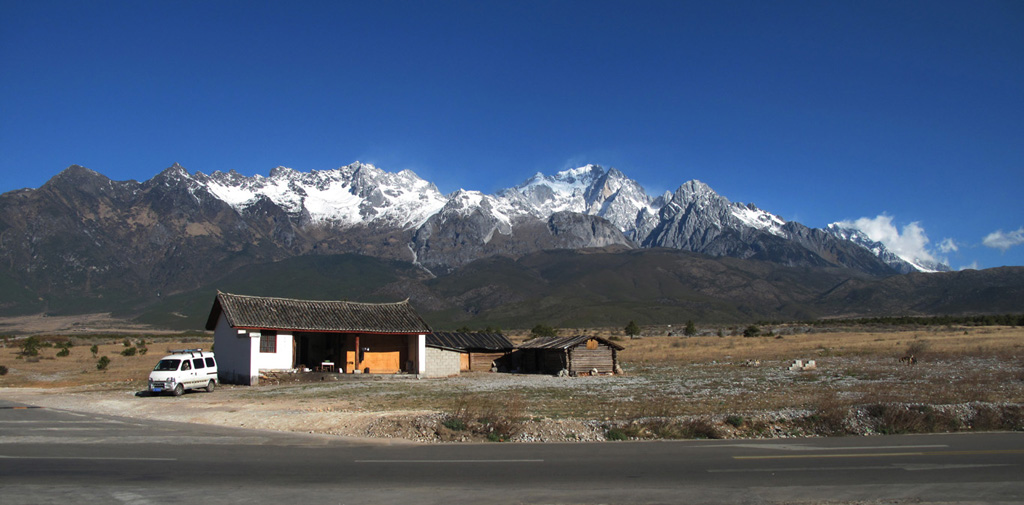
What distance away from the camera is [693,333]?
102125mm

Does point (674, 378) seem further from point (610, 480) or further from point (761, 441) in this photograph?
point (610, 480)

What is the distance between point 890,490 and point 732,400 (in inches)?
532

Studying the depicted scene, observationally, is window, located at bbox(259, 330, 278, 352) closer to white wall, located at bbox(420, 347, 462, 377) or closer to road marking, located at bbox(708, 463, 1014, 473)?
white wall, located at bbox(420, 347, 462, 377)

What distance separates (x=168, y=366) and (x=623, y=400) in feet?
67.6

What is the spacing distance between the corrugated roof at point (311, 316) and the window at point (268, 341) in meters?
0.53

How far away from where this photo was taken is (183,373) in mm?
30484

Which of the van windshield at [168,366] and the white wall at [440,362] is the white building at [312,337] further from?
the van windshield at [168,366]

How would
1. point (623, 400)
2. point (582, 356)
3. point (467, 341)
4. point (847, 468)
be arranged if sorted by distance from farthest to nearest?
point (467, 341) < point (582, 356) < point (623, 400) < point (847, 468)

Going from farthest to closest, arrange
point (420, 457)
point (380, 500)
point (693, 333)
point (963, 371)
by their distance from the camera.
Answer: point (693, 333), point (963, 371), point (420, 457), point (380, 500)

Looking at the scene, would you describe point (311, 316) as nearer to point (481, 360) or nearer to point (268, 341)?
point (268, 341)

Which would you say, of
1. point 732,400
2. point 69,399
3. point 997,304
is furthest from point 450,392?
point 997,304

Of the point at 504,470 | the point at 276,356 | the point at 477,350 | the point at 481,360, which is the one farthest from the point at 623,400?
the point at 481,360

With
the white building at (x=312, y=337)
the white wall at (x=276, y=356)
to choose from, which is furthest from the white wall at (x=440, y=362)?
the white wall at (x=276, y=356)

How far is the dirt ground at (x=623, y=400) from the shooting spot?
16.7m
